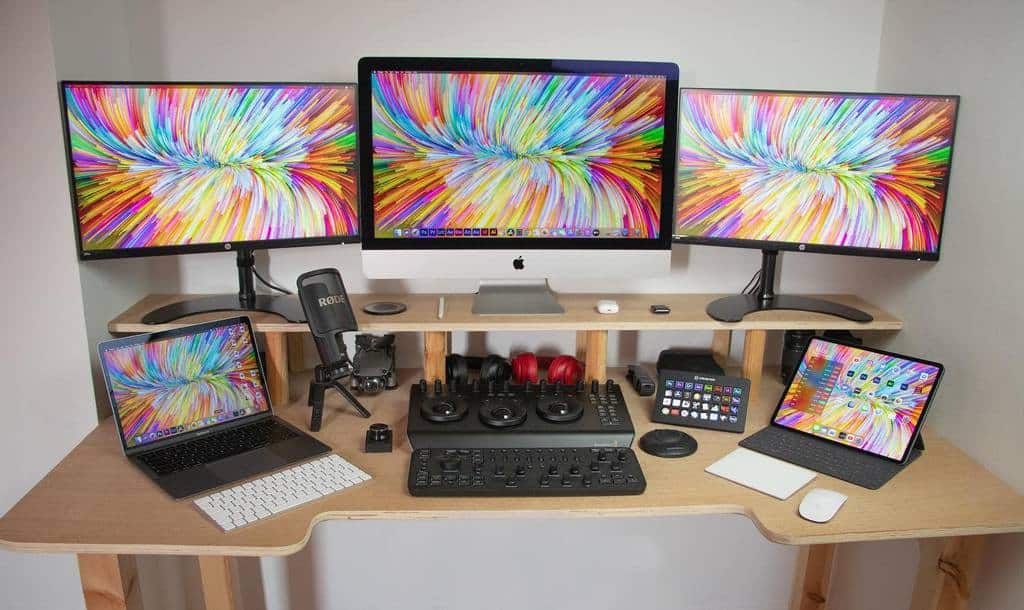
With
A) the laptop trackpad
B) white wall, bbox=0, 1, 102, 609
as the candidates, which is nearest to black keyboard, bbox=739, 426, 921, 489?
the laptop trackpad

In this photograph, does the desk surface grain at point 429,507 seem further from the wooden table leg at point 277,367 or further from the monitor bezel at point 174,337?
the wooden table leg at point 277,367

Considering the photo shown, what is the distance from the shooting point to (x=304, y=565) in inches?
A: 89.0

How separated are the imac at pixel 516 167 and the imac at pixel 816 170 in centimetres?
9

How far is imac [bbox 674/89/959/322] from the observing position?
174cm

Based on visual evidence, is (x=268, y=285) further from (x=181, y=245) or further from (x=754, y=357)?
(x=754, y=357)

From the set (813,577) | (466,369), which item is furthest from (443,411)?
(813,577)

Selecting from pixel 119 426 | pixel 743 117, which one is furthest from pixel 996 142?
pixel 119 426

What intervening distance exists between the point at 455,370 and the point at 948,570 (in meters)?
1.16

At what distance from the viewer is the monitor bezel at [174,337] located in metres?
1.64

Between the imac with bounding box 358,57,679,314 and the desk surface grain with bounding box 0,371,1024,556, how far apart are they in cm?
47

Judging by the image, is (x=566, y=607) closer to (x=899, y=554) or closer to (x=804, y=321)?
(x=899, y=554)

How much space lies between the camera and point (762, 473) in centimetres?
161

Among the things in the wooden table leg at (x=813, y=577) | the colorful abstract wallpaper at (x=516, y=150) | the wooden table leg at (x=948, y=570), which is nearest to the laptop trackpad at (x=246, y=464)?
the colorful abstract wallpaper at (x=516, y=150)

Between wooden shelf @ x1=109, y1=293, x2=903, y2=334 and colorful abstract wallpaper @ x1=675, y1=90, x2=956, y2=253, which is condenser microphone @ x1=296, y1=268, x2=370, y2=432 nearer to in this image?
wooden shelf @ x1=109, y1=293, x2=903, y2=334
